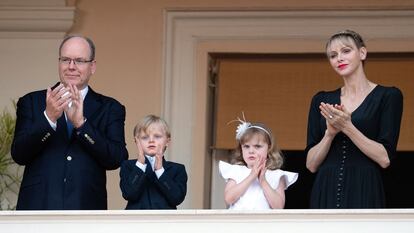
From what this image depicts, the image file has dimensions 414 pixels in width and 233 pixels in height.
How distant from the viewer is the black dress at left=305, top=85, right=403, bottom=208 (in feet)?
24.0

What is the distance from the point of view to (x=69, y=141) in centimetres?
736

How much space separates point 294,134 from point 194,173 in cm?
64

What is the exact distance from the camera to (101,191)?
7.39 m

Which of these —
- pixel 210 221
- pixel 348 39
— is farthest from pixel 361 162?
pixel 210 221

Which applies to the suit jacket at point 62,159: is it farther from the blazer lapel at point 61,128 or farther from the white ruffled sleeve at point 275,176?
the white ruffled sleeve at point 275,176

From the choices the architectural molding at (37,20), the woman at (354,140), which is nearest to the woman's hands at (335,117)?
the woman at (354,140)

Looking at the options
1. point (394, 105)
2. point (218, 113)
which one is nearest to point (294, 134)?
point (218, 113)

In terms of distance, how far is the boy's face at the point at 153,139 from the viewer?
7438 mm

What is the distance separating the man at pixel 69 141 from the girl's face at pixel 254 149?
584 millimetres

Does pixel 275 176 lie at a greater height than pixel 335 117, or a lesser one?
lesser

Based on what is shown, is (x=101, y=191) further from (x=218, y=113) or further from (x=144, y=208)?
(x=218, y=113)

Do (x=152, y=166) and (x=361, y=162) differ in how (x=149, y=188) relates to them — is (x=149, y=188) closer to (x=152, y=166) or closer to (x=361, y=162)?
(x=152, y=166)

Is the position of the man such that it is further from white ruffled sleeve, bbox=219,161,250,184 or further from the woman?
the woman

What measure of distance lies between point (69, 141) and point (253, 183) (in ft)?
2.90
